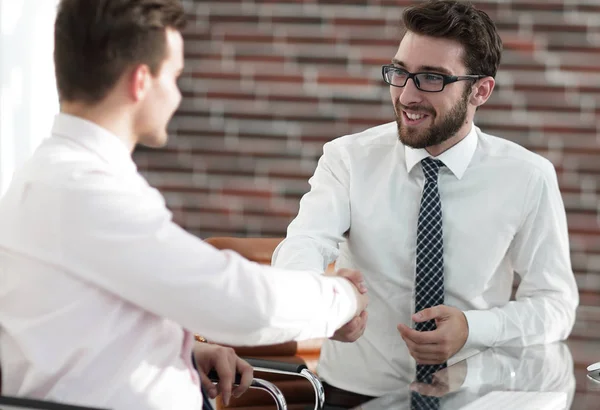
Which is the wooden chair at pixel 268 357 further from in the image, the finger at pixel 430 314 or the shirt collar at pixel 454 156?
the finger at pixel 430 314

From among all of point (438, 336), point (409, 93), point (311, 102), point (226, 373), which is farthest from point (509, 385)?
point (311, 102)

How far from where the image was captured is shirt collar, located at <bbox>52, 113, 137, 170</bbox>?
1.27 metres

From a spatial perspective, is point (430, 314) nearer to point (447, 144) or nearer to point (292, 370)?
point (292, 370)

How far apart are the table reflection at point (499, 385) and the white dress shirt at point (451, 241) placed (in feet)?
0.52

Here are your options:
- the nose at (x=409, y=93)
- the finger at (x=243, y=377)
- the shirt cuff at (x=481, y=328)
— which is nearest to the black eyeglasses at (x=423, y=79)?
Answer: the nose at (x=409, y=93)

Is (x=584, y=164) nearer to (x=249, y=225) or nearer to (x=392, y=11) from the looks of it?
(x=392, y=11)

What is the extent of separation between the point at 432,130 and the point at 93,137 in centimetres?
127

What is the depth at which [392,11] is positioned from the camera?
12.2 feet

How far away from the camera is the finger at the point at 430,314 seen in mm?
1967

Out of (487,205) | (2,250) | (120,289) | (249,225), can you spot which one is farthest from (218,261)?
(249,225)

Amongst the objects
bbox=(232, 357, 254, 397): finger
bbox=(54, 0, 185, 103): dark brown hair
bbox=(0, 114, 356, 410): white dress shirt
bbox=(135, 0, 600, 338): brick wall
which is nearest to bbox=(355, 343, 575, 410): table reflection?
bbox=(232, 357, 254, 397): finger

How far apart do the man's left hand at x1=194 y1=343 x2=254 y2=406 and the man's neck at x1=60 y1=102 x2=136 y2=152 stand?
20.9 inches

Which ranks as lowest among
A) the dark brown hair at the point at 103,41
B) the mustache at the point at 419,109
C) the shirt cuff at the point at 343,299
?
the shirt cuff at the point at 343,299

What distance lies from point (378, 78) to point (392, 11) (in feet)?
0.96
